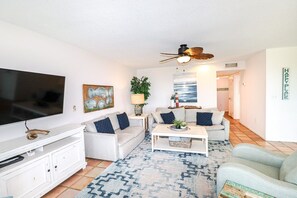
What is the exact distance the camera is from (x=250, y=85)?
496 cm

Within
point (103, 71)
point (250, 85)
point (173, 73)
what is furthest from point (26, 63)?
point (250, 85)

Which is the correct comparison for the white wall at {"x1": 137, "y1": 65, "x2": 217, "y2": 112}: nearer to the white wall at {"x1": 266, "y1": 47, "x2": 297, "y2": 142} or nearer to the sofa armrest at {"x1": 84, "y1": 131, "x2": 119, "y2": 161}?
the white wall at {"x1": 266, "y1": 47, "x2": 297, "y2": 142}

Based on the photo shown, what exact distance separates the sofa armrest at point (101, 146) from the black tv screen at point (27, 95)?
0.88 metres

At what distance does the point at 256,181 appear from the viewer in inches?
55.8

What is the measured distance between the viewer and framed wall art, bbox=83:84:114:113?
359 centimetres

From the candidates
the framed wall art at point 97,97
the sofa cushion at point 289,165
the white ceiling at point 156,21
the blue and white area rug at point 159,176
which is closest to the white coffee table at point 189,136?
the blue and white area rug at point 159,176

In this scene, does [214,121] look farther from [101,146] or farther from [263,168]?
[101,146]

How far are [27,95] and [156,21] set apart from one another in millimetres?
2086

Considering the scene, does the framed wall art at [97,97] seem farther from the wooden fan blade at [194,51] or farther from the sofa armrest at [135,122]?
the wooden fan blade at [194,51]

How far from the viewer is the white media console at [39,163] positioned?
1.73m

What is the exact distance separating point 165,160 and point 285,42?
371cm

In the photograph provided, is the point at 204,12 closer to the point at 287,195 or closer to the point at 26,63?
the point at 287,195

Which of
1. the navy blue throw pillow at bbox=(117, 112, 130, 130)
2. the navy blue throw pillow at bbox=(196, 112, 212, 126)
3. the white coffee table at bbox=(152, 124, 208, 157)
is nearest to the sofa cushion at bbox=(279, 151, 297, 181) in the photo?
the white coffee table at bbox=(152, 124, 208, 157)

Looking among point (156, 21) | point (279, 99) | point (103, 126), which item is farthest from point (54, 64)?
point (279, 99)
